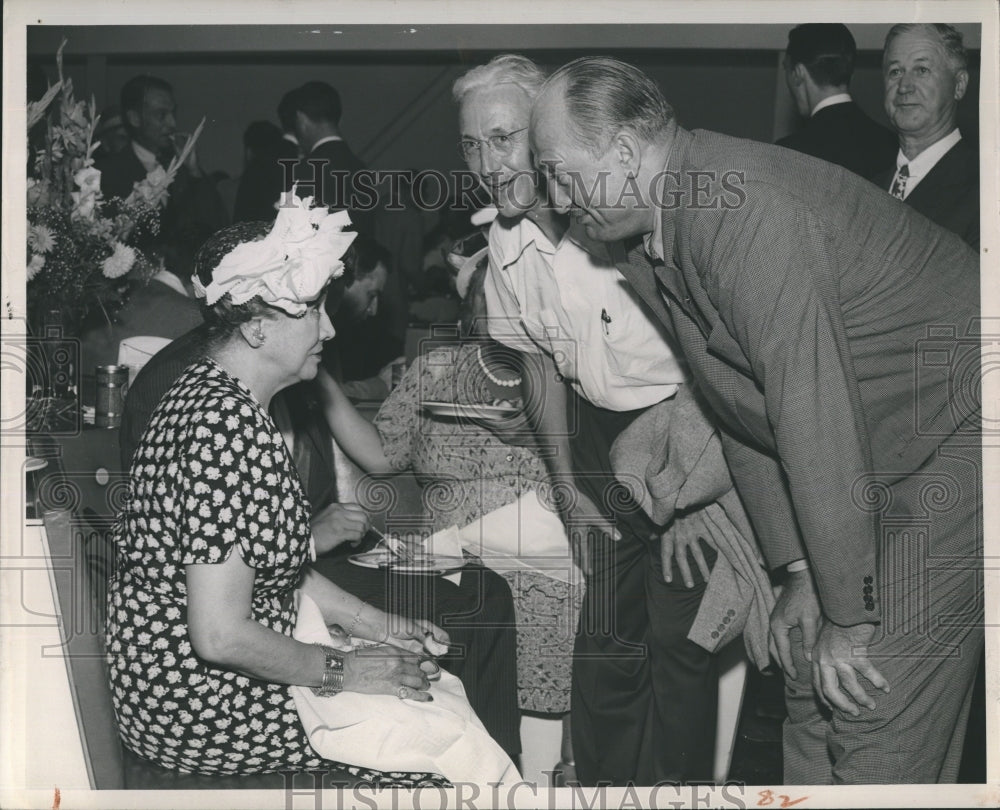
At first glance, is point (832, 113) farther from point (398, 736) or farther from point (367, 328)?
point (398, 736)

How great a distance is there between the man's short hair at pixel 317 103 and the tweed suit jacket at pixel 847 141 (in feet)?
7.01

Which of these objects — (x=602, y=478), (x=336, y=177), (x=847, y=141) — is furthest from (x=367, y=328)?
(x=847, y=141)

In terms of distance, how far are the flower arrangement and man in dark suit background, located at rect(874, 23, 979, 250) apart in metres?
2.21

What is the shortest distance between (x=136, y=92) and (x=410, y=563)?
3.42 meters

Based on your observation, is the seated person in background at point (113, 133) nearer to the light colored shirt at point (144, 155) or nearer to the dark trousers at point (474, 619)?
the light colored shirt at point (144, 155)

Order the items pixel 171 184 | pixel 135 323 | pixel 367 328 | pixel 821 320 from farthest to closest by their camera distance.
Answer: pixel 171 184
pixel 367 328
pixel 135 323
pixel 821 320

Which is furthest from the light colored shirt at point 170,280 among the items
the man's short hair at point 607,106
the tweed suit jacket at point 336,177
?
the man's short hair at point 607,106

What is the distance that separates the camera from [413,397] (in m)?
2.81

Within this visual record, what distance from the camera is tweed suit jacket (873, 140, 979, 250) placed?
10.1ft

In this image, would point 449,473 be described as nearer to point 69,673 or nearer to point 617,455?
point 617,455

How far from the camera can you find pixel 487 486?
276cm

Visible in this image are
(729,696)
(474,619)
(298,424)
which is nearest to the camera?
(474,619)

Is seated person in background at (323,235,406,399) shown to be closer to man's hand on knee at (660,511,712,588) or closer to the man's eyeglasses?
the man's eyeglasses

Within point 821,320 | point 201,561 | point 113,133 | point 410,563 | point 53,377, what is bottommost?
point 410,563
